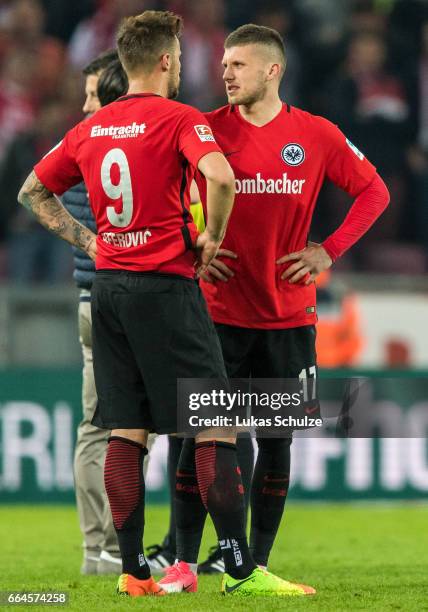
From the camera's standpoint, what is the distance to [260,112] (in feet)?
18.3

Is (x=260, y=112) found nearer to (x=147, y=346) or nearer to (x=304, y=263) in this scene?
(x=304, y=263)

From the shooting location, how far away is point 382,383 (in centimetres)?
999

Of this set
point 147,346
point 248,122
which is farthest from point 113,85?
point 147,346

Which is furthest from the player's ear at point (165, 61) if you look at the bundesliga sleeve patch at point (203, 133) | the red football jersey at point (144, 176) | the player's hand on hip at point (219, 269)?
the player's hand on hip at point (219, 269)

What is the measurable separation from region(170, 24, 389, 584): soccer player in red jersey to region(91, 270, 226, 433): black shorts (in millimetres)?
588

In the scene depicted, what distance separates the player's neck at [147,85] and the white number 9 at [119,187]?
0.27 metres

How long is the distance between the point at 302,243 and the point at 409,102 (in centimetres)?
715

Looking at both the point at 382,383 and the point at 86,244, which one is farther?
the point at 382,383

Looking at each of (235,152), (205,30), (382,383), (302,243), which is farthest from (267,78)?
(205,30)

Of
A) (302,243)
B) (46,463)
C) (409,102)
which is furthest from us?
(409,102)

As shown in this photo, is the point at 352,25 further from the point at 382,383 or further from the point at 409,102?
the point at 382,383

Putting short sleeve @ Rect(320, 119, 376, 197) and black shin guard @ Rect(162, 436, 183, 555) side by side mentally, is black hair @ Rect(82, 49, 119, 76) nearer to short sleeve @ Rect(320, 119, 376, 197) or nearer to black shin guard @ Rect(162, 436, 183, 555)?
short sleeve @ Rect(320, 119, 376, 197)

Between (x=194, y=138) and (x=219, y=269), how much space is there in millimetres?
880

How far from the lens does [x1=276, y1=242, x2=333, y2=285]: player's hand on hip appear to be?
18.1 ft
